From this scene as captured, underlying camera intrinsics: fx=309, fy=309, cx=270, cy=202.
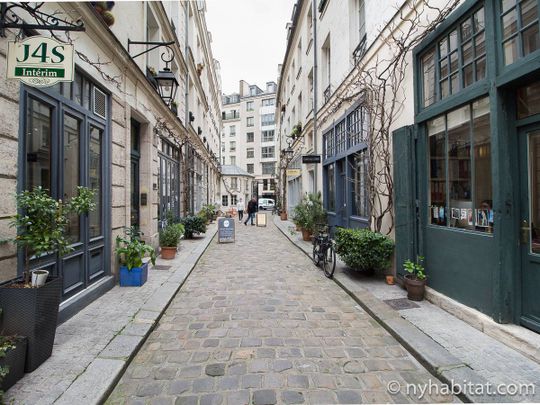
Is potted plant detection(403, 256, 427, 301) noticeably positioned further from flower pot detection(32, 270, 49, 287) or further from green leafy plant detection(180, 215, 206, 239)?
green leafy plant detection(180, 215, 206, 239)

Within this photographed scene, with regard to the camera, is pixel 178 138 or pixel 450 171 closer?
pixel 450 171

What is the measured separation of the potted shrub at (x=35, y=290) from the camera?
108 inches

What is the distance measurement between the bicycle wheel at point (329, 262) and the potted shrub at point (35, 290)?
475cm

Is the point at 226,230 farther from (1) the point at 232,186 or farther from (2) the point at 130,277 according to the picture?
(1) the point at 232,186

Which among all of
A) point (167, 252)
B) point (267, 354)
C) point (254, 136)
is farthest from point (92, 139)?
point (254, 136)

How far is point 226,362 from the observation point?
312 cm

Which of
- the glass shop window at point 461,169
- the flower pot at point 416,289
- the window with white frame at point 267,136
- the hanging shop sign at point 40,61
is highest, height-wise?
the window with white frame at point 267,136

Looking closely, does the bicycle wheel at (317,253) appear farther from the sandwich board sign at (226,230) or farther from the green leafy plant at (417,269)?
the sandwich board sign at (226,230)

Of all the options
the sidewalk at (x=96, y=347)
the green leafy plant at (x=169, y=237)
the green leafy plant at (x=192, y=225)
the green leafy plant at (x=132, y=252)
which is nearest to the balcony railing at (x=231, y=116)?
the green leafy plant at (x=192, y=225)

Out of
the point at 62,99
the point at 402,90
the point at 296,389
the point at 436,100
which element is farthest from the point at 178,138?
the point at 296,389

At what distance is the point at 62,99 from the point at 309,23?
13289 mm

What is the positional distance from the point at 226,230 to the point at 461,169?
874 cm

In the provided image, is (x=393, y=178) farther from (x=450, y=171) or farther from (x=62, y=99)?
(x=62, y=99)

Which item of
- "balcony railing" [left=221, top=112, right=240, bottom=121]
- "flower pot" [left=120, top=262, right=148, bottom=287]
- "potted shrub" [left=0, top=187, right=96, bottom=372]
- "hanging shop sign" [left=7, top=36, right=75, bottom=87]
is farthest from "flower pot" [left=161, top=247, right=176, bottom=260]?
"balcony railing" [left=221, top=112, right=240, bottom=121]
